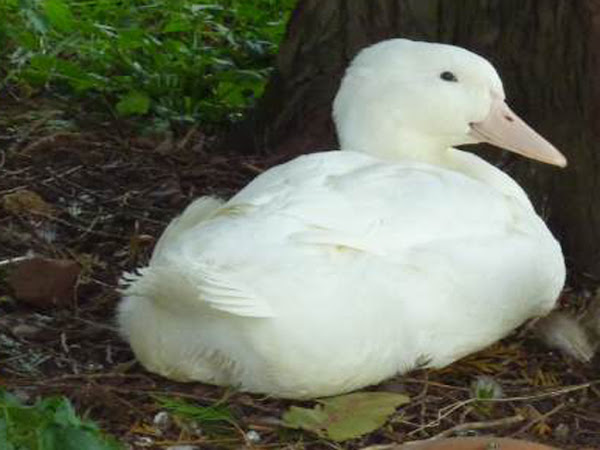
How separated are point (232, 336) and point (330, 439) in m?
0.36

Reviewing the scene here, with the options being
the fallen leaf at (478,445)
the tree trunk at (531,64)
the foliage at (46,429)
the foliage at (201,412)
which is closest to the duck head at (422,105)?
the tree trunk at (531,64)

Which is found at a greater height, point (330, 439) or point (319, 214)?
point (319, 214)

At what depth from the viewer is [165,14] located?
790 cm

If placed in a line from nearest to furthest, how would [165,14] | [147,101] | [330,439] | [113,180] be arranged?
[330,439] → [113,180] → [147,101] → [165,14]

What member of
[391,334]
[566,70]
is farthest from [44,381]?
[566,70]

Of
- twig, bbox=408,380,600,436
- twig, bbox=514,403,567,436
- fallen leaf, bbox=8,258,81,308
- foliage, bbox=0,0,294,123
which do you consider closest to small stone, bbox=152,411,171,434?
twig, bbox=408,380,600,436

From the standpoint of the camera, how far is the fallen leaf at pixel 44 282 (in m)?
5.36

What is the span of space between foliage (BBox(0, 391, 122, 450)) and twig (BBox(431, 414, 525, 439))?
1266mm

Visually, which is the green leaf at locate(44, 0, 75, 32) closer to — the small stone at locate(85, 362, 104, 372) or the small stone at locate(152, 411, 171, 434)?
the small stone at locate(85, 362, 104, 372)

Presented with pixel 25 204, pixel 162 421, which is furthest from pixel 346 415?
pixel 25 204

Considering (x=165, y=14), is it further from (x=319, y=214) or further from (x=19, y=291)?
(x=319, y=214)

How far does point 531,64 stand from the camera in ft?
18.9

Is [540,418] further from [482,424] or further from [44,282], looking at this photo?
[44,282]

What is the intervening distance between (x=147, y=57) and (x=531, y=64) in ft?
7.32
